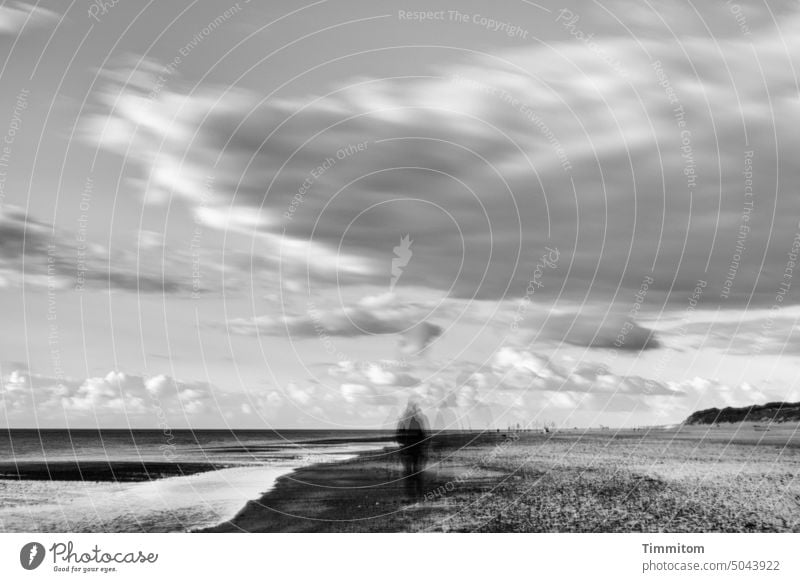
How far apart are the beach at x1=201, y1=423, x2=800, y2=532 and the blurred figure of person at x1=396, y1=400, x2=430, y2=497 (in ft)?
2.18

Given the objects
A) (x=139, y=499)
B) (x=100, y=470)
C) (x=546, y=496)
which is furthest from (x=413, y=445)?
(x=546, y=496)

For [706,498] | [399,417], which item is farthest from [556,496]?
[399,417]

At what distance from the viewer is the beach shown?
44.0 m

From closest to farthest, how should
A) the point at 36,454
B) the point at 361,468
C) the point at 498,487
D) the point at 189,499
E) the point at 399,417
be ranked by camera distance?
the point at 498,487 < the point at 189,499 < the point at 361,468 < the point at 399,417 < the point at 36,454

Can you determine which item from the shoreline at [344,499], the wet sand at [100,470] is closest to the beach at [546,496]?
the shoreline at [344,499]

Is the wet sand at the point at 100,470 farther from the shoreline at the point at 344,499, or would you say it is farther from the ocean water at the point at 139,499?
the shoreline at the point at 344,499

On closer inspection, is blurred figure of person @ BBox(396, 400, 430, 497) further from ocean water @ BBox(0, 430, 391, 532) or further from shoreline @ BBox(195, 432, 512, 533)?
ocean water @ BBox(0, 430, 391, 532)

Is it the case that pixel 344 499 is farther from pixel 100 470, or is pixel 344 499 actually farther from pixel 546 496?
pixel 100 470

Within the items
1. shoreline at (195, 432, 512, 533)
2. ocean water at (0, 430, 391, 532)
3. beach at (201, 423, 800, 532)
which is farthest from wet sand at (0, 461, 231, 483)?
shoreline at (195, 432, 512, 533)
